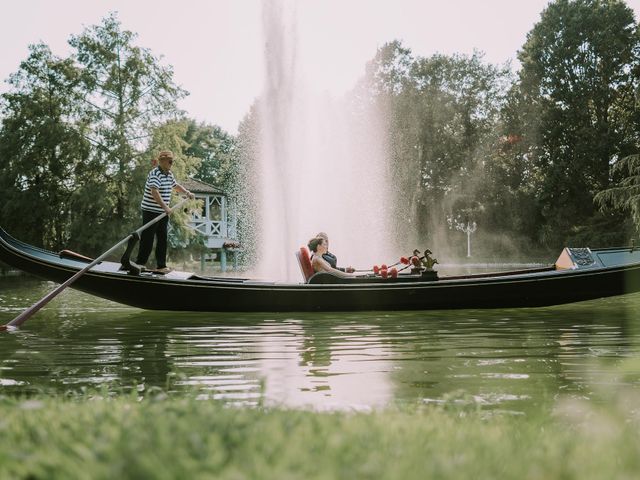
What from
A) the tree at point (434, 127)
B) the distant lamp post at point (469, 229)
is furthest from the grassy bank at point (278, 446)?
the distant lamp post at point (469, 229)

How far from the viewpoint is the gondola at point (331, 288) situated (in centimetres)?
1021

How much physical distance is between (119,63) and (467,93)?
1826cm

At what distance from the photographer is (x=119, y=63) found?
90.9 feet

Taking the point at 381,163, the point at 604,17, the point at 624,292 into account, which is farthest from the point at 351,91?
the point at 624,292

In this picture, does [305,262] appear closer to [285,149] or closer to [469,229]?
[285,149]

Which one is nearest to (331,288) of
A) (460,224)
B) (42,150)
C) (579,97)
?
(42,150)

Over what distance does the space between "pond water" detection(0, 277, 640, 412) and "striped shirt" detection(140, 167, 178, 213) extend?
5.05ft

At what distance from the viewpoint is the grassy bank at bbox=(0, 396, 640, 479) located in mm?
1947

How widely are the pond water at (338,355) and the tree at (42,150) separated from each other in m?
16.9

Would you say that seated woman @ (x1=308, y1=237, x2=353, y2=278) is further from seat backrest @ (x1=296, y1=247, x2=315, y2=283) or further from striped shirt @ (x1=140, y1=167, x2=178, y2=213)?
striped shirt @ (x1=140, y1=167, x2=178, y2=213)

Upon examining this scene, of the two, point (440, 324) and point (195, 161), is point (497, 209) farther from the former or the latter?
point (440, 324)

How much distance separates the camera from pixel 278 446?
2.17 meters

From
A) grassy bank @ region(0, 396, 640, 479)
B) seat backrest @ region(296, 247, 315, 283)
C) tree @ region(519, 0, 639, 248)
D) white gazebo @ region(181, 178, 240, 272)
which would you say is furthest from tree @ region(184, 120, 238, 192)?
grassy bank @ region(0, 396, 640, 479)

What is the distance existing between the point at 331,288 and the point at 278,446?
8040mm
